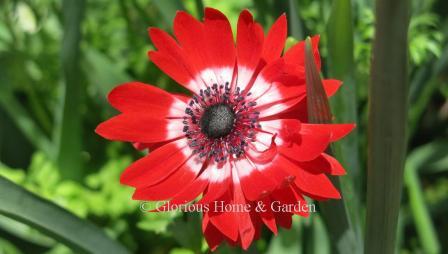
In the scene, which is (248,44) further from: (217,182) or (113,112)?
(113,112)

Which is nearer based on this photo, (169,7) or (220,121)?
(220,121)

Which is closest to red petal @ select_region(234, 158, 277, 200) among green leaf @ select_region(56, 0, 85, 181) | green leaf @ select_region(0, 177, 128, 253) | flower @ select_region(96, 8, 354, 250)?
flower @ select_region(96, 8, 354, 250)

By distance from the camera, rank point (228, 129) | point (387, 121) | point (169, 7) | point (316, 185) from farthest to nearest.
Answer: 1. point (169, 7)
2. point (228, 129)
3. point (316, 185)
4. point (387, 121)

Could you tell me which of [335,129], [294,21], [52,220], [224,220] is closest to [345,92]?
[294,21]

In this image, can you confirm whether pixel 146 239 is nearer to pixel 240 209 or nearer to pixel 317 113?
pixel 240 209

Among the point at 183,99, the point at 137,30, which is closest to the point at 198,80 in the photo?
the point at 183,99

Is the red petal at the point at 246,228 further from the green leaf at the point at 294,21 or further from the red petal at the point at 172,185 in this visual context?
the green leaf at the point at 294,21
